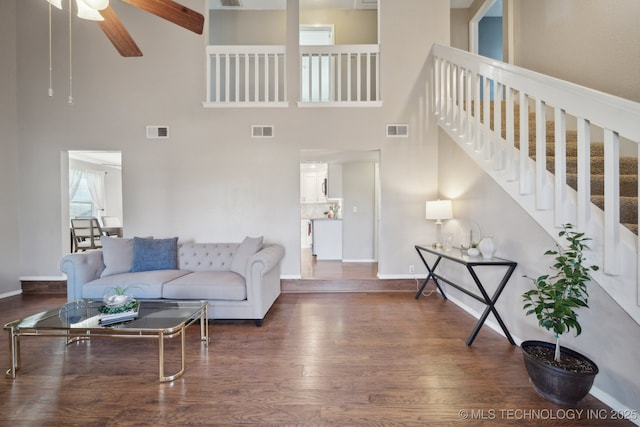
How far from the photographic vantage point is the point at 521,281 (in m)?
2.65

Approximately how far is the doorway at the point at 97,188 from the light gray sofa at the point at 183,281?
447cm

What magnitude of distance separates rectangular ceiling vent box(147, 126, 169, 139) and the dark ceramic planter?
5236mm

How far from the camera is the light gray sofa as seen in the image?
316cm

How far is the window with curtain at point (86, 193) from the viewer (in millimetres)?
7609

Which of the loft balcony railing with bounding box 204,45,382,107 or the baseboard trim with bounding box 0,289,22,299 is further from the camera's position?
the loft balcony railing with bounding box 204,45,382,107

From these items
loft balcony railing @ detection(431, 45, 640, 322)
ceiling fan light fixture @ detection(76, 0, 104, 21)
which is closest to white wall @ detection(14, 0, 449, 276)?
loft balcony railing @ detection(431, 45, 640, 322)

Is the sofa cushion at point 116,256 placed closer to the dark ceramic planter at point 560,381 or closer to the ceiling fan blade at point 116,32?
the ceiling fan blade at point 116,32

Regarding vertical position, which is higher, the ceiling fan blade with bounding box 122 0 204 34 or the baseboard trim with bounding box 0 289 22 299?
the ceiling fan blade with bounding box 122 0 204 34

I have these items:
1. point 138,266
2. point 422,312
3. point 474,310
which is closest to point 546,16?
point 474,310

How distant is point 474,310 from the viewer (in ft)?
11.4

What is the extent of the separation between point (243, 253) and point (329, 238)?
3.05 metres

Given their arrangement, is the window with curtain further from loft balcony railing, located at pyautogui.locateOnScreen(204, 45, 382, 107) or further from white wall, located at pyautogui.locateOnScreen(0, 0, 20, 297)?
loft balcony railing, located at pyautogui.locateOnScreen(204, 45, 382, 107)

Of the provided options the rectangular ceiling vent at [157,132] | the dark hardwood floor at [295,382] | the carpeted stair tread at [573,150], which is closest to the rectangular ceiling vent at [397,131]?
the carpeted stair tread at [573,150]

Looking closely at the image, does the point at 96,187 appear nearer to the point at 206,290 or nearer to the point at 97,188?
the point at 97,188
